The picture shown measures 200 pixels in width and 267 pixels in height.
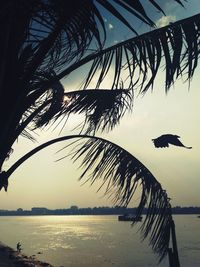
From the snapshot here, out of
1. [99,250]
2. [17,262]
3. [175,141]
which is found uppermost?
[175,141]

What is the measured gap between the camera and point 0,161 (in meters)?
3.41

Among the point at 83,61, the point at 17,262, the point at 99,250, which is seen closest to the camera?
the point at 83,61

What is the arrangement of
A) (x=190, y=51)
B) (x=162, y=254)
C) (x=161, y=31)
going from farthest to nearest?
(x=162, y=254)
(x=161, y=31)
(x=190, y=51)

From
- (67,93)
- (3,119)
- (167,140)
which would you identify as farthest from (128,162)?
(3,119)

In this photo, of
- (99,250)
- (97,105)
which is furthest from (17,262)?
(99,250)

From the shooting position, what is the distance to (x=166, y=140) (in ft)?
14.2

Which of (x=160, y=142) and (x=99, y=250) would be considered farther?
(x=99, y=250)

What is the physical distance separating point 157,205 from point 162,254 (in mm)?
610

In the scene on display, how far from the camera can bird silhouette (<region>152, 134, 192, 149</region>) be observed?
424 cm

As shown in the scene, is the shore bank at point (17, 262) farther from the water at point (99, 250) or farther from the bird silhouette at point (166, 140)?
the bird silhouette at point (166, 140)

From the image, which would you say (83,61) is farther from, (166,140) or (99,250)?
(99,250)

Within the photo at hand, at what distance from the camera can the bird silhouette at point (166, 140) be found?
424 cm

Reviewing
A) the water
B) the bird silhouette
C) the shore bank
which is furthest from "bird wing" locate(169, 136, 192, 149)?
the shore bank

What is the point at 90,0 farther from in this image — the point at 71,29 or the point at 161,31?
the point at 161,31
